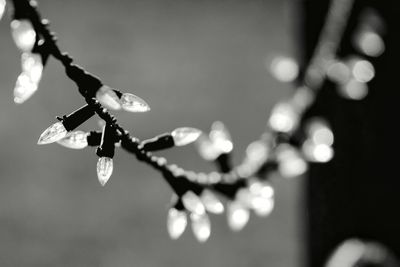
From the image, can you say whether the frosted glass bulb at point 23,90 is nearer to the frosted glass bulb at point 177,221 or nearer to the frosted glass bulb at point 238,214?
the frosted glass bulb at point 177,221

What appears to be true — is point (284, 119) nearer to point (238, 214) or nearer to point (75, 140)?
point (238, 214)

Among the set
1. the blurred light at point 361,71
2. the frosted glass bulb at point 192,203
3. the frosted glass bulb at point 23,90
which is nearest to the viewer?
the frosted glass bulb at point 23,90

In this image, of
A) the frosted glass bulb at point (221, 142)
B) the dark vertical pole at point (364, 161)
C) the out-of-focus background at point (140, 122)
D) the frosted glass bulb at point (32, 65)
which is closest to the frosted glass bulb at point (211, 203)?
the frosted glass bulb at point (221, 142)

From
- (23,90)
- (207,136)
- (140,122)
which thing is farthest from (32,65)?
(140,122)

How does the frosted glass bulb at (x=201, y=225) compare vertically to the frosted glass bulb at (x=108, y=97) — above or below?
below

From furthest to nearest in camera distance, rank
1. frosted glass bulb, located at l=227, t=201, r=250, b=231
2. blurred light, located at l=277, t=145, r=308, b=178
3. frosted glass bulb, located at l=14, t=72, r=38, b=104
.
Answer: blurred light, located at l=277, t=145, r=308, b=178 → frosted glass bulb, located at l=227, t=201, r=250, b=231 → frosted glass bulb, located at l=14, t=72, r=38, b=104

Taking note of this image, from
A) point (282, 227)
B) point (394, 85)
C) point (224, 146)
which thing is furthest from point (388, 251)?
point (224, 146)

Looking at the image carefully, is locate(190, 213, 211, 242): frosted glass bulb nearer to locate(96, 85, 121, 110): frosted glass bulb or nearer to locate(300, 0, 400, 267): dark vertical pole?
locate(96, 85, 121, 110): frosted glass bulb

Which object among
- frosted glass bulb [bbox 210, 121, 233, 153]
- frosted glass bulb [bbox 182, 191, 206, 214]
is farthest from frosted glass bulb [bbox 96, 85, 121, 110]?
frosted glass bulb [bbox 210, 121, 233, 153]
